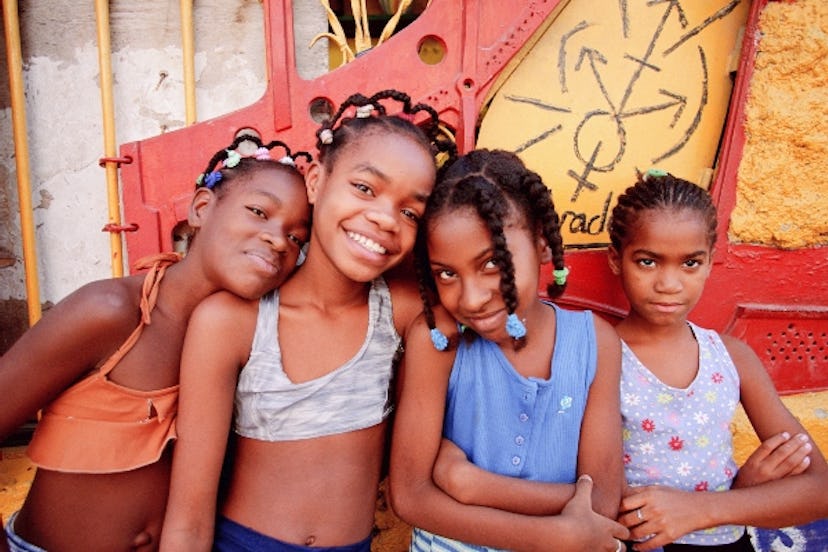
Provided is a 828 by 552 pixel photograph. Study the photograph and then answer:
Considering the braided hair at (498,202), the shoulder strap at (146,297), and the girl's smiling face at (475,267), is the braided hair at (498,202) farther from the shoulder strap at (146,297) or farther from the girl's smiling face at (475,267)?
the shoulder strap at (146,297)

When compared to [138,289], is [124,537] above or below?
below

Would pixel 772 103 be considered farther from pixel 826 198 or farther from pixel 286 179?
pixel 286 179

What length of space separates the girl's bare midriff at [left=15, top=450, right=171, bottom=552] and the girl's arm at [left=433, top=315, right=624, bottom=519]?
78 centimetres

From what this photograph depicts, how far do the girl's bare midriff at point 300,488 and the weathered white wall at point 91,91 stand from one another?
4.12 feet

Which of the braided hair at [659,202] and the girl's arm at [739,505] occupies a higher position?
the braided hair at [659,202]

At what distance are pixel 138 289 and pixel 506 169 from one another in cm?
101

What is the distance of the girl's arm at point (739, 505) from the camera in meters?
1.47

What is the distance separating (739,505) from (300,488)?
116 centimetres

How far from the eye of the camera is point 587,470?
145 centimetres

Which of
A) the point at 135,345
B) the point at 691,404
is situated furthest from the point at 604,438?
the point at 135,345

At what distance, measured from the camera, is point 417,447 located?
57.6 inches

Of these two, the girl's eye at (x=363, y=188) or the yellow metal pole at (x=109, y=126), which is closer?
the girl's eye at (x=363, y=188)

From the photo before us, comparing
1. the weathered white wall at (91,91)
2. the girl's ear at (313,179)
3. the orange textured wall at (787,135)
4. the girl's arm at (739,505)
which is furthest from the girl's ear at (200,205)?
the orange textured wall at (787,135)

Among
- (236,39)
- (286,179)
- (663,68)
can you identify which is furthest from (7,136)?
(663,68)
